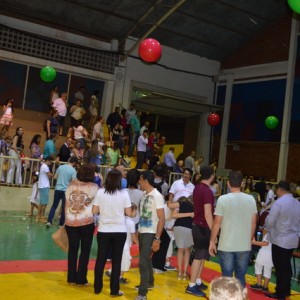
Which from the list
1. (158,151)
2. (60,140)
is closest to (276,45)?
(158,151)

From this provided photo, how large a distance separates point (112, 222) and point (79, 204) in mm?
508

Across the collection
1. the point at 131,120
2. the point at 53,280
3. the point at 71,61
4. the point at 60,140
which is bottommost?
the point at 53,280

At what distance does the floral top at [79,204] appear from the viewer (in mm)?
5156

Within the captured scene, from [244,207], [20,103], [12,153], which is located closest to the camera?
[244,207]

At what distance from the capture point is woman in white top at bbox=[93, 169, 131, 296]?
4.92 m

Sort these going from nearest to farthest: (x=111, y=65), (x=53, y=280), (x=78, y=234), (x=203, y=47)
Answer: (x=78, y=234) < (x=53, y=280) < (x=111, y=65) < (x=203, y=47)

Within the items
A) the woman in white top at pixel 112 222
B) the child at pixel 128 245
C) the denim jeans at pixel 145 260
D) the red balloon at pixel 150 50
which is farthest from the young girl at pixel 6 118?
the denim jeans at pixel 145 260

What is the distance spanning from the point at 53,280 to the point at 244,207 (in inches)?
102

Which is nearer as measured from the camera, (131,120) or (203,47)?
(131,120)

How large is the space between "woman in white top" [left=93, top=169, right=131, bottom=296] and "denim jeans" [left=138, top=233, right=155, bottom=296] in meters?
0.23

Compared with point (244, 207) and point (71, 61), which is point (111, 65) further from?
point (244, 207)

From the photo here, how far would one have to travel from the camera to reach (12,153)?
38.3 feet

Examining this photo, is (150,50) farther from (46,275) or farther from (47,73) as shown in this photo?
(46,275)

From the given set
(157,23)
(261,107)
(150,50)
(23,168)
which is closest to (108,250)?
(23,168)
